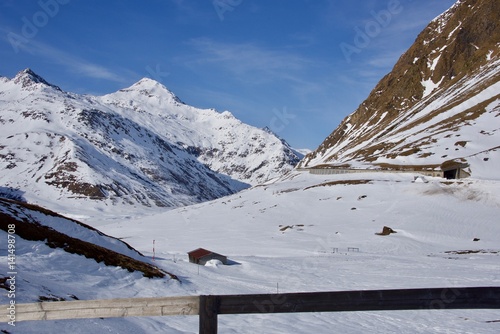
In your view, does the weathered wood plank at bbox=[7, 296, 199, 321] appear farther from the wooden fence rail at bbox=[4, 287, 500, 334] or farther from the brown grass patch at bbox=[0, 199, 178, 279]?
the brown grass patch at bbox=[0, 199, 178, 279]

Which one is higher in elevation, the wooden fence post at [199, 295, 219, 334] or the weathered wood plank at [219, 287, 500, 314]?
the weathered wood plank at [219, 287, 500, 314]

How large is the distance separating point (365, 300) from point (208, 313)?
218cm

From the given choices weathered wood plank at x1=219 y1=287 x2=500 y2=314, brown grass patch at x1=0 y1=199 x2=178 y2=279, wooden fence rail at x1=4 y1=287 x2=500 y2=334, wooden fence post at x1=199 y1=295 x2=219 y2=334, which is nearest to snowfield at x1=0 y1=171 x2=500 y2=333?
brown grass patch at x1=0 y1=199 x2=178 y2=279

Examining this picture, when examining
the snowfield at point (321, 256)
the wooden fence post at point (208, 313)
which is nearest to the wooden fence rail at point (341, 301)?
the wooden fence post at point (208, 313)

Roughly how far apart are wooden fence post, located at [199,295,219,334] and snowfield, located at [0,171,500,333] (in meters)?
5.43

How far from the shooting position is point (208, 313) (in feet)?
19.7

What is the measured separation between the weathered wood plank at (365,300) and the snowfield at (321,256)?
6.05 metres

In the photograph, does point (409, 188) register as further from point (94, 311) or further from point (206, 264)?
point (94, 311)

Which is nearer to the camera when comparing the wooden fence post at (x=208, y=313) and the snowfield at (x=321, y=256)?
the wooden fence post at (x=208, y=313)

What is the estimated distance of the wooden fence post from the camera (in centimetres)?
596

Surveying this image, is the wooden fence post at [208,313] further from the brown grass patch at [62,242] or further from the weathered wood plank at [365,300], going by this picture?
the brown grass patch at [62,242]

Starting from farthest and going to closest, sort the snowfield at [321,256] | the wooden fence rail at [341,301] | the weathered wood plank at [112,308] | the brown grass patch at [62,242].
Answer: the brown grass patch at [62,242], the snowfield at [321,256], the weathered wood plank at [112,308], the wooden fence rail at [341,301]

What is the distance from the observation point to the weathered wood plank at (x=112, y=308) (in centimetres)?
612

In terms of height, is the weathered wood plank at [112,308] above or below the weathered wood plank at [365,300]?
below
